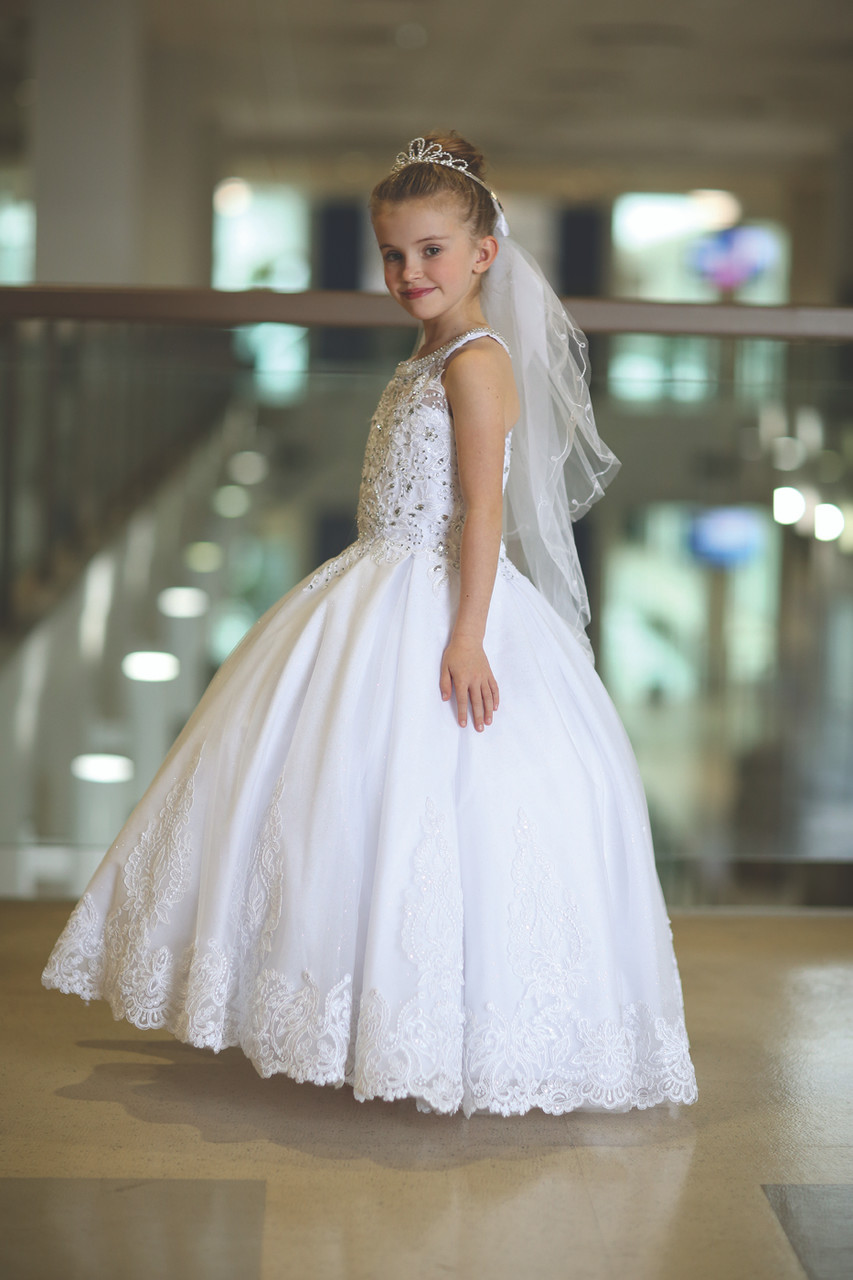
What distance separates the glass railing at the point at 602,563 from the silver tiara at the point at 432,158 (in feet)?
3.42

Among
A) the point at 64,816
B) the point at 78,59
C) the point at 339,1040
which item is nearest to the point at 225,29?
the point at 78,59

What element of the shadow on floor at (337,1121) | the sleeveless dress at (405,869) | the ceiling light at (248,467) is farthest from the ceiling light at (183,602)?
the shadow on floor at (337,1121)

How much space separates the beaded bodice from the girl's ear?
0.33ft

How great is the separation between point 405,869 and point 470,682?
0.28 m

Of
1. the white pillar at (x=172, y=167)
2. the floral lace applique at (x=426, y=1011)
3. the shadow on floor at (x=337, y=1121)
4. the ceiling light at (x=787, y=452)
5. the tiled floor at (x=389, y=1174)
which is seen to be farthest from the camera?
the white pillar at (x=172, y=167)

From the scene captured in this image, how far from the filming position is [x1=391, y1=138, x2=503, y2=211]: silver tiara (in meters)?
1.89

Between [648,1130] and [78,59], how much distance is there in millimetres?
4599

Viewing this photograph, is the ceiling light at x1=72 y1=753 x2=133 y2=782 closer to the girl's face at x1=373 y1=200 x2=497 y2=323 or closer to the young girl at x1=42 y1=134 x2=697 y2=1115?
the young girl at x1=42 y1=134 x2=697 y2=1115

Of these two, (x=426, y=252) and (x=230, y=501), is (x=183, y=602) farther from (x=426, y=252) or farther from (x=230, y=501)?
(x=426, y=252)

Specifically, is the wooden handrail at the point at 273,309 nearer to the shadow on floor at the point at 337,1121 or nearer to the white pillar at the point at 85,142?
the white pillar at the point at 85,142

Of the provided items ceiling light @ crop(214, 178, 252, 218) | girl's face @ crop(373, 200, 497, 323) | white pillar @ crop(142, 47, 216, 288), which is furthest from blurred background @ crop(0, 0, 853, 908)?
ceiling light @ crop(214, 178, 252, 218)

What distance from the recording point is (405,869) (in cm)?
167

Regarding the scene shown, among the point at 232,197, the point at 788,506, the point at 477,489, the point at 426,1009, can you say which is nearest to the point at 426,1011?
the point at 426,1009

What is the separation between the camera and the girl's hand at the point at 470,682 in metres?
1.77
